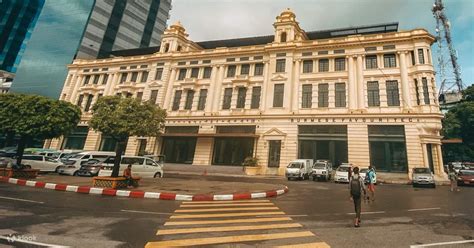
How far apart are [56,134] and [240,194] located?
50.3 feet

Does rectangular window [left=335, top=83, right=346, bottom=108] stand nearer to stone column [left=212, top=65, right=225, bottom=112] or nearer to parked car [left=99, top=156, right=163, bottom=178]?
stone column [left=212, top=65, right=225, bottom=112]

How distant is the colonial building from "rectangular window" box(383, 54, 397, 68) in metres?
0.11

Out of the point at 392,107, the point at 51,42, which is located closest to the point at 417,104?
the point at 392,107

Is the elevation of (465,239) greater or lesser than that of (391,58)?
lesser

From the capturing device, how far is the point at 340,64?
28.3 m

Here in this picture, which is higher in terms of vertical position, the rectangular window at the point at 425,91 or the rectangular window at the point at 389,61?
the rectangular window at the point at 389,61

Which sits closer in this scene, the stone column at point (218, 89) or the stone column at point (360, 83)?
the stone column at point (360, 83)

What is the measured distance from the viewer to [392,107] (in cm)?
2456

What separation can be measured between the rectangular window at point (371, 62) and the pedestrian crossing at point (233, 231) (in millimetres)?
25778

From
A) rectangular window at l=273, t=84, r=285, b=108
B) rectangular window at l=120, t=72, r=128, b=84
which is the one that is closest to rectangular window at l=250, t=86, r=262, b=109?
rectangular window at l=273, t=84, r=285, b=108

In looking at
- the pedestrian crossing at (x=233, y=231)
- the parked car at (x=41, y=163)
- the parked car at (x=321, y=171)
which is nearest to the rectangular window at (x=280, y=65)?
the parked car at (x=321, y=171)

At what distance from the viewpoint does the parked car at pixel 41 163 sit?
1953 centimetres

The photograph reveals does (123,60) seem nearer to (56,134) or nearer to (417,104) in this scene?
(56,134)

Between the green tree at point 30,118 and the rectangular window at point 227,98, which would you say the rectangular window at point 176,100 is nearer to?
the rectangular window at point 227,98
